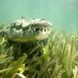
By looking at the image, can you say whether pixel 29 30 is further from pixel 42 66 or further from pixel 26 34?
pixel 42 66

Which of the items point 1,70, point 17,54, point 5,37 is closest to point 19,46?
point 17,54

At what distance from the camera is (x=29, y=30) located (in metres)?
2.95

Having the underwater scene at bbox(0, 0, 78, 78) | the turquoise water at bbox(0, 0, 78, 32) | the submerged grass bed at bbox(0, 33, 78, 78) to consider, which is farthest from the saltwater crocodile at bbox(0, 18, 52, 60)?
the turquoise water at bbox(0, 0, 78, 32)

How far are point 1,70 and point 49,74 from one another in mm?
564

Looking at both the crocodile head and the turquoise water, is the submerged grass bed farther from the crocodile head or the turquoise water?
the turquoise water

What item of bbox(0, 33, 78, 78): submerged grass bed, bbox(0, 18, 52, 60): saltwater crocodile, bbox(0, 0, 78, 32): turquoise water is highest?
bbox(0, 0, 78, 32): turquoise water

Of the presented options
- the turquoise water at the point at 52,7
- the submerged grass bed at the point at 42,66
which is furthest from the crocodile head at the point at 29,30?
the turquoise water at the point at 52,7

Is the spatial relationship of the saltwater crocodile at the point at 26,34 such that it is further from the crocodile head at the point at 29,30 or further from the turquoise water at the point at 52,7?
the turquoise water at the point at 52,7

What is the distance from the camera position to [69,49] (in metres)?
3.06

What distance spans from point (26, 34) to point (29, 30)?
75 mm

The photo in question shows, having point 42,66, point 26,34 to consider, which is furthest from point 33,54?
point 42,66

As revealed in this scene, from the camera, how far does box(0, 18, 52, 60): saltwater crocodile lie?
9.18 feet

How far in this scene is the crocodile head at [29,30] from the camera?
9.12 feet

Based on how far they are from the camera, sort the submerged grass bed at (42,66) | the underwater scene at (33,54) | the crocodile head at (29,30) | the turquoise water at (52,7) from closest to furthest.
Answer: the submerged grass bed at (42,66) < the underwater scene at (33,54) < the crocodile head at (29,30) < the turquoise water at (52,7)
